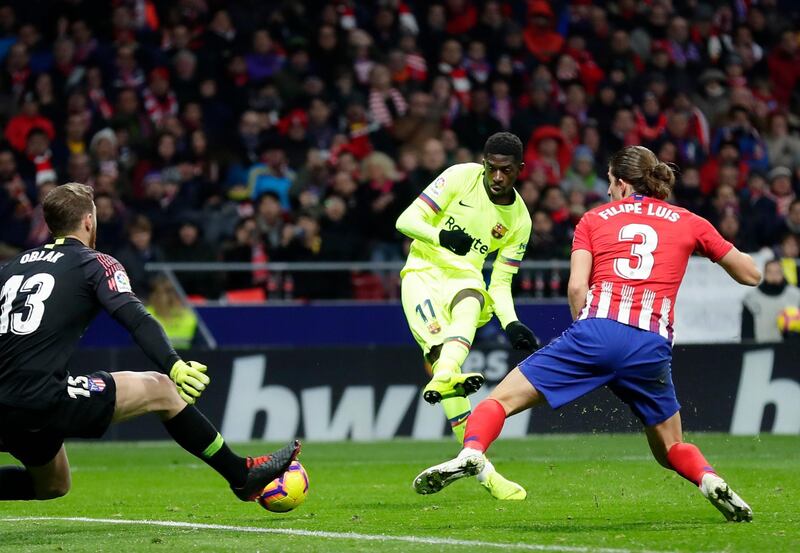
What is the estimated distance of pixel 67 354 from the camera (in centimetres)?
688

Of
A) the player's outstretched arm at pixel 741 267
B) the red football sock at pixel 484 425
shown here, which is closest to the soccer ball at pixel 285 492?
the red football sock at pixel 484 425

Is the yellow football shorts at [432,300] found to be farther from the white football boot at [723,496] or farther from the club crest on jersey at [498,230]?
the white football boot at [723,496]

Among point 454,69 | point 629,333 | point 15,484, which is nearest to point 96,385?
point 15,484

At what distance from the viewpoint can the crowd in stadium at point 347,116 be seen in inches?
649

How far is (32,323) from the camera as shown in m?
6.79

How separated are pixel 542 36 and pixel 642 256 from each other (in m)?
13.9

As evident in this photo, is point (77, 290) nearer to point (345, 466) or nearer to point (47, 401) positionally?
point (47, 401)

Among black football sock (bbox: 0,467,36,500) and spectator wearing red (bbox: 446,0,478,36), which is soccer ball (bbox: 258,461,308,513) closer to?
black football sock (bbox: 0,467,36,500)

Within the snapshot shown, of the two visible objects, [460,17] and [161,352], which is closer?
[161,352]

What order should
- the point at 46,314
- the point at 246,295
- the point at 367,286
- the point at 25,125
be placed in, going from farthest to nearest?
the point at 25,125 → the point at 367,286 → the point at 246,295 → the point at 46,314

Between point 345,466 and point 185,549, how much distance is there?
5860 mm

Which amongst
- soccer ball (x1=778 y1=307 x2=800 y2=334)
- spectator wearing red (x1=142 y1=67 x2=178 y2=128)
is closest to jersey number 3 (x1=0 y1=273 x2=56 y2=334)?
spectator wearing red (x1=142 y1=67 x2=178 y2=128)

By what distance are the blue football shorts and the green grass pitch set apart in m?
0.67

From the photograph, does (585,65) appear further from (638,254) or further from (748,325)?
(638,254)
